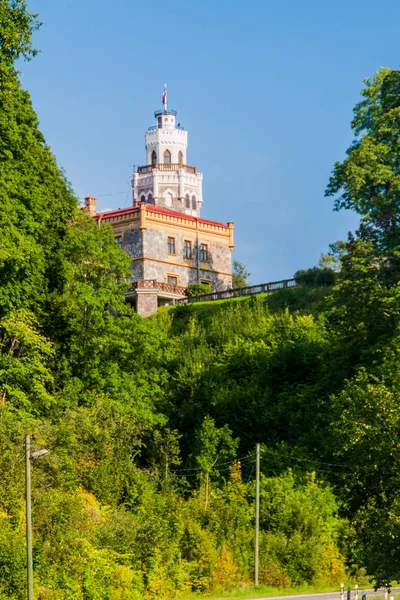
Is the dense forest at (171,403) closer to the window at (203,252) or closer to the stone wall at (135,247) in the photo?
the stone wall at (135,247)

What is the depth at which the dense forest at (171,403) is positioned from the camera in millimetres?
38469

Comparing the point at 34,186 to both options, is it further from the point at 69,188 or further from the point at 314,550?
the point at 314,550

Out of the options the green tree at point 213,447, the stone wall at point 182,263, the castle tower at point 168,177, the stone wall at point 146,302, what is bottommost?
the green tree at point 213,447

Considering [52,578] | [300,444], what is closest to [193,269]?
[300,444]

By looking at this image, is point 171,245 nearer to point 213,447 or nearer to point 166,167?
point 213,447

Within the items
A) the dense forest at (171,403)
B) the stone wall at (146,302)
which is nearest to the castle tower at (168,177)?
the stone wall at (146,302)

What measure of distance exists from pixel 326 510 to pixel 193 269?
119 ft

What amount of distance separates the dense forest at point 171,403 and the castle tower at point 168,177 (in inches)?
3562

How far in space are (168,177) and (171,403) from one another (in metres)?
99.7

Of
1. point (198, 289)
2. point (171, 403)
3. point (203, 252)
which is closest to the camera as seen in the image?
point (171, 403)

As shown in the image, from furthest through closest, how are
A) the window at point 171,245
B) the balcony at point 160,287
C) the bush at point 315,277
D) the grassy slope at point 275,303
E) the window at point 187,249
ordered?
the window at point 187,249
the window at point 171,245
the balcony at point 160,287
the bush at point 315,277
the grassy slope at point 275,303

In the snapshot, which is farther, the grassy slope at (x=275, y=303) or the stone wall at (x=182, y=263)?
the stone wall at (x=182, y=263)

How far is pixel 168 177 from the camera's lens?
154125mm

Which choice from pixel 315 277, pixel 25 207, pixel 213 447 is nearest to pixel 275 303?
pixel 315 277
